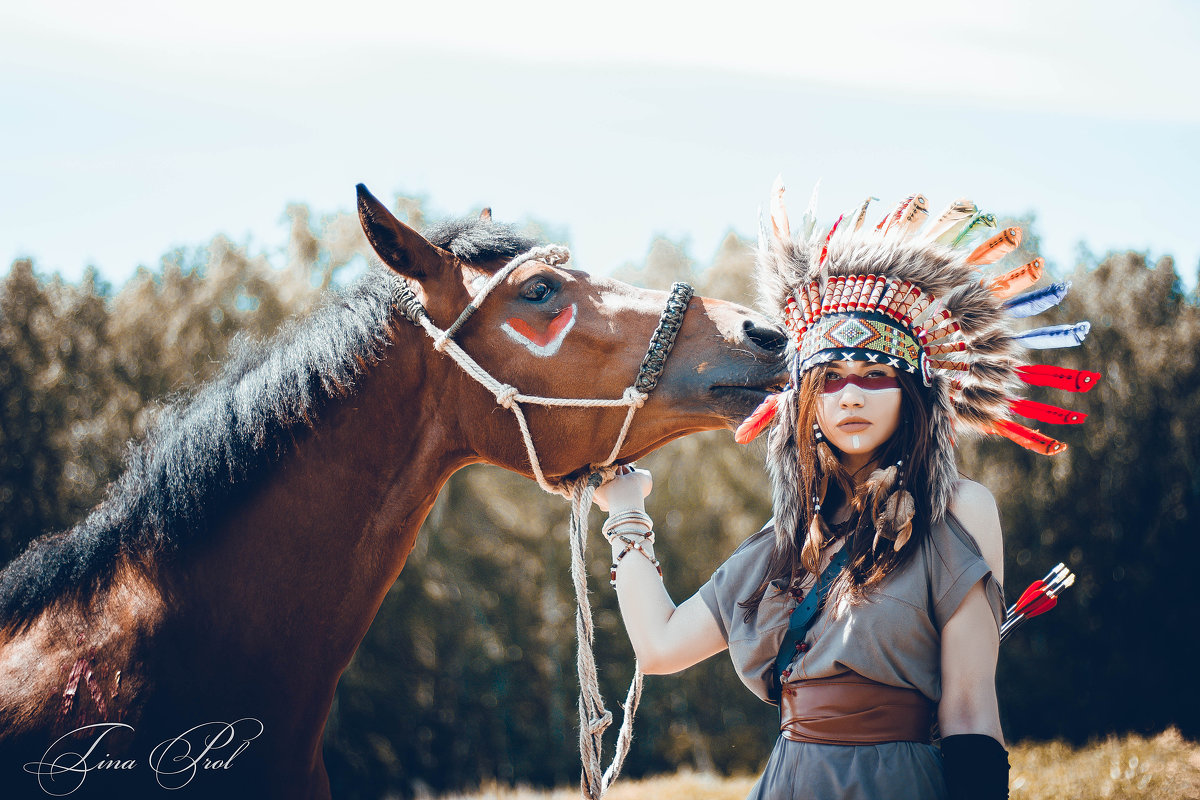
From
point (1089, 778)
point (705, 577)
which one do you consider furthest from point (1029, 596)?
point (705, 577)

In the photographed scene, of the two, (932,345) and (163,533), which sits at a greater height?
(932,345)

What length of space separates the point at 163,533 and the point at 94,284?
1414cm

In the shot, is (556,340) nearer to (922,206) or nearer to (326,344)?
(326,344)

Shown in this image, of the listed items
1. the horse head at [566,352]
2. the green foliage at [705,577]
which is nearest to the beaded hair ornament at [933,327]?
the horse head at [566,352]

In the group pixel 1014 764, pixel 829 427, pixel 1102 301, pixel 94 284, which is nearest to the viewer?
pixel 829 427

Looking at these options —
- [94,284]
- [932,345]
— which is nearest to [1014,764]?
[932,345]

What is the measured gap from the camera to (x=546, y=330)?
2570 mm

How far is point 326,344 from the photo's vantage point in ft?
8.27

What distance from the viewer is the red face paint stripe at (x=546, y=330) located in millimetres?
2555

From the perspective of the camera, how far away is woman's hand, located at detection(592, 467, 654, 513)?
8.18 feet

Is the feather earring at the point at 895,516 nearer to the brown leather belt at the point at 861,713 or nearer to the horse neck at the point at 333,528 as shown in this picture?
the brown leather belt at the point at 861,713

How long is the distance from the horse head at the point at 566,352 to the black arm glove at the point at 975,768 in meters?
1.04

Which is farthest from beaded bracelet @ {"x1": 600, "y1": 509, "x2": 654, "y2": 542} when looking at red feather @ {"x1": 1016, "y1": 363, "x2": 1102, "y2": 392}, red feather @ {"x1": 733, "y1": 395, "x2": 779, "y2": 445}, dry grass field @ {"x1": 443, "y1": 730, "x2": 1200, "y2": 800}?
dry grass field @ {"x1": 443, "y1": 730, "x2": 1200, "y2": 800}

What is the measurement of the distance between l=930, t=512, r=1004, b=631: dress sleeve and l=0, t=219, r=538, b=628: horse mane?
1668 millimetres
